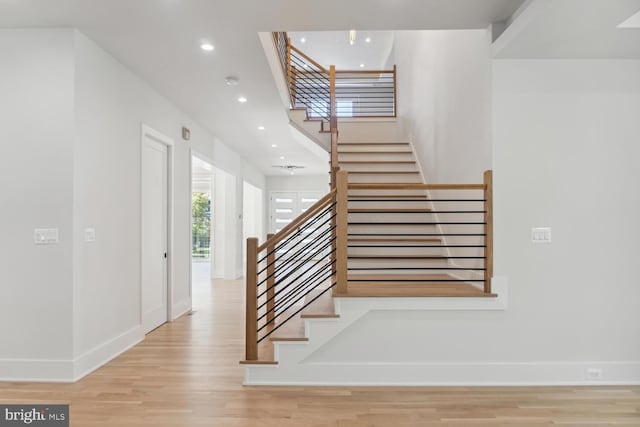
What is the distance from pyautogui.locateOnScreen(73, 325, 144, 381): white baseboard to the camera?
313cm

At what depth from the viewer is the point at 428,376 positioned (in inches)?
118

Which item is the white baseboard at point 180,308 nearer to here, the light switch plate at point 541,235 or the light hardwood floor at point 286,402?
the light hardwood floor at point 286,402

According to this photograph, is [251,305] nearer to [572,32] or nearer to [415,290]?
[415,290]

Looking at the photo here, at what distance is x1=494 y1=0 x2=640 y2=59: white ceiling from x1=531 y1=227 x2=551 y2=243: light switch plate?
1.37 meters

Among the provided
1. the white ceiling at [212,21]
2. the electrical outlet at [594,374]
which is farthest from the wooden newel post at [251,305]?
the electrical outlet at [594,374]

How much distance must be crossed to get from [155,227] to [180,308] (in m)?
1.31

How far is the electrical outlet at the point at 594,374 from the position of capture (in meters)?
2.98

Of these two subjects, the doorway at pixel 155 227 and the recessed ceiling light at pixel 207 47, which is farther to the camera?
the doorway at pixel 155 227

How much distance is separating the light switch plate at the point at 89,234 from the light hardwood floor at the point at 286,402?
3.76ft

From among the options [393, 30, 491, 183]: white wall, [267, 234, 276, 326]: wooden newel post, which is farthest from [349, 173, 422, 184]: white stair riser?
[267, 234, 276, 326]: wooden newel post

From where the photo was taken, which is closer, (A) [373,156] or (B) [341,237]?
(B) [341,237]

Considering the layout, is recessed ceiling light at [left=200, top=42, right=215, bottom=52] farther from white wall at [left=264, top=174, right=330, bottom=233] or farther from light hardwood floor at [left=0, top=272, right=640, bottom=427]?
white wall at [left=264, top=174, right=330, bottom=233]

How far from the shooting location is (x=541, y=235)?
9.92 feet

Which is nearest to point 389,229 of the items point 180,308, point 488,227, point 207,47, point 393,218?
point 393,218
